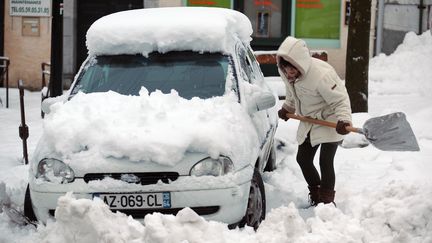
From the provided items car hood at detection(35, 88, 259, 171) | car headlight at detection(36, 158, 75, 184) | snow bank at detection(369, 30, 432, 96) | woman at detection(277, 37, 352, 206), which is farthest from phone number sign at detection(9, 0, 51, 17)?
car headlight at detection(36, 158, 75, 184)

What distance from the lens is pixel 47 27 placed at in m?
17.4

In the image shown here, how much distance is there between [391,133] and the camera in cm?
614

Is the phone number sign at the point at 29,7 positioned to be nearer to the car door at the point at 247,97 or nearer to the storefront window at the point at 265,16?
the storefront window at the point at 265,16

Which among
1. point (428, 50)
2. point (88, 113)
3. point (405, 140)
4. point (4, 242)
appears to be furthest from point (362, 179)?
point (428, 50)

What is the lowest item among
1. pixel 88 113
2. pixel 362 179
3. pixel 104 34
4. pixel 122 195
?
pixel 362 179

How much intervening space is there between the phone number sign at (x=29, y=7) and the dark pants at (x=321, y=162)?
11.8 meters

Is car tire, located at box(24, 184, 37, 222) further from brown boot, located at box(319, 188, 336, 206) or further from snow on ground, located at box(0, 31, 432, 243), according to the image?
brown boot, located at box(319, 188, 336, 206)

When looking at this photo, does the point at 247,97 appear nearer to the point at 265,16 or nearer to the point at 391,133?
the point at 391,133

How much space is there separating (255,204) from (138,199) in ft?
3.22

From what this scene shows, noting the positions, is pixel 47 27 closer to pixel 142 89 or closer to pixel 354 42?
pixel 354 42

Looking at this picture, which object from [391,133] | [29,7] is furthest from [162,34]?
[29,7]

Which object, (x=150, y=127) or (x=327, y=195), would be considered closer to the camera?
(x=150, y=127)

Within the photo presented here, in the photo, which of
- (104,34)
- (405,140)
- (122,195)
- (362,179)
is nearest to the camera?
(122,195)

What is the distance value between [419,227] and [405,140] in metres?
1.27
